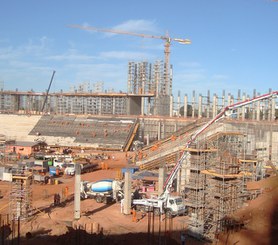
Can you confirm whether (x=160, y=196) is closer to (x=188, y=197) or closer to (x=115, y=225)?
(x=188, y=197)

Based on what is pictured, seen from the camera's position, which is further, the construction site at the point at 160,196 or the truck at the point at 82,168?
the truck at the point at 82,168

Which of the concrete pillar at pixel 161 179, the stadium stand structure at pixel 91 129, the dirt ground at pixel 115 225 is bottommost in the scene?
the dirt ground at pixel 115 225

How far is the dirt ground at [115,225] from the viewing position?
40.4ft

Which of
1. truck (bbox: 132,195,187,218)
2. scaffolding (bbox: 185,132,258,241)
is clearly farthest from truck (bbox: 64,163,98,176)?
scaffolding (bbox: 185,132,258,241)

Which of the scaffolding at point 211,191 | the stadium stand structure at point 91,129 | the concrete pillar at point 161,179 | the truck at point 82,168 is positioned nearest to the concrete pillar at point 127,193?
the concrete pillar at point 161,179

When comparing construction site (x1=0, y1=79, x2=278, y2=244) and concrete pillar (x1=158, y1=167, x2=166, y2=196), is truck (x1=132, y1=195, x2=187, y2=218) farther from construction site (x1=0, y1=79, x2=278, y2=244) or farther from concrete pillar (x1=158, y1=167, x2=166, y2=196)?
concrete pillar (x1=158, y1=167, x2=166, y2=196)

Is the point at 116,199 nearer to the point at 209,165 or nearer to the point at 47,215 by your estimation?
the point at 47,215

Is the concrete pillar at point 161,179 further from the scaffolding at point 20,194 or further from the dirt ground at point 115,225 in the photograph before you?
the scaffolding at point 20,194

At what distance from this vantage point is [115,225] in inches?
586

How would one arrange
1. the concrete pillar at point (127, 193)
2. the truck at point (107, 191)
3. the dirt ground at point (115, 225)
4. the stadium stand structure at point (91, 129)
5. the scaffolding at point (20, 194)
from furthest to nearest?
the stadium stand structure at point (91, 129) → the truck at point (107, 191) → the concrete pillar at point (127, 193) → the scaffolding at point (20, 194) → the dirt ground at point (115, 225)

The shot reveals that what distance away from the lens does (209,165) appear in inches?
606

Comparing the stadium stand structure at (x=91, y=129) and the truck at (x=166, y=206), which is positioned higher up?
the stadium stand structure at (x=91, y=129)

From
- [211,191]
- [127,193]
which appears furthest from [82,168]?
[211,191]

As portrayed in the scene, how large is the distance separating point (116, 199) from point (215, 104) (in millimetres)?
30402
